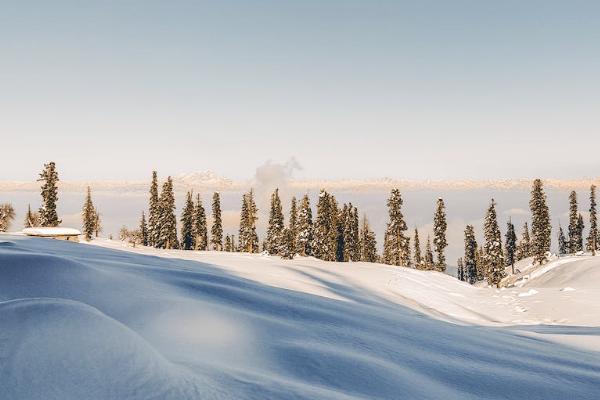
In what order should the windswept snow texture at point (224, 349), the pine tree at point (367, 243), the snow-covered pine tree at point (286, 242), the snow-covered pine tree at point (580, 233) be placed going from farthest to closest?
the snow-covered pine tree at point (580, 233) → the pine tree at point (367, 243) → the snow-covered pine tree at point (286, 242) → the windswept snow texture at point (224, 349)

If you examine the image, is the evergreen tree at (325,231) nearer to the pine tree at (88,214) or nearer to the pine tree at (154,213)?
the pine tree at (154,213)

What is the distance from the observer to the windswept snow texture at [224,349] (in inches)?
91.4

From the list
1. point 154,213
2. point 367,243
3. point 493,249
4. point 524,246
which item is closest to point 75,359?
point 493,249

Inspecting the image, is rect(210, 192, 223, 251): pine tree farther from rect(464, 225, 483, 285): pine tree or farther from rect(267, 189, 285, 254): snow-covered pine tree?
rect(464, 225, 483, 285): pine tree

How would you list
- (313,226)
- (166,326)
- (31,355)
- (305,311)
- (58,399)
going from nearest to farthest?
(58,399) → (31,355) → (166,326) → (305,311) → (313,226)

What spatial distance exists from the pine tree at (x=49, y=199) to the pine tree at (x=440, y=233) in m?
60.5

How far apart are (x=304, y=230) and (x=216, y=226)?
788 inches

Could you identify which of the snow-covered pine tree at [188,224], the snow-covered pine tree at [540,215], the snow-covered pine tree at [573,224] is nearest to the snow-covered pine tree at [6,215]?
the snow-covered pine tree at [188,224]

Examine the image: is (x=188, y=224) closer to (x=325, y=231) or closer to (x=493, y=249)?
(x=325, y=231)

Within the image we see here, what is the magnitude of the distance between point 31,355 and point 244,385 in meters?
1.12

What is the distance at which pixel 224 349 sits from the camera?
11.8ft

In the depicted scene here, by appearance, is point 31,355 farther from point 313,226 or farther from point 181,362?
point 313,226

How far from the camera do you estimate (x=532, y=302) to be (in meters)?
30.7

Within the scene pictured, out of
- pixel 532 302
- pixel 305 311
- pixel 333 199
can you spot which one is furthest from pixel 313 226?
pixel 305 311
